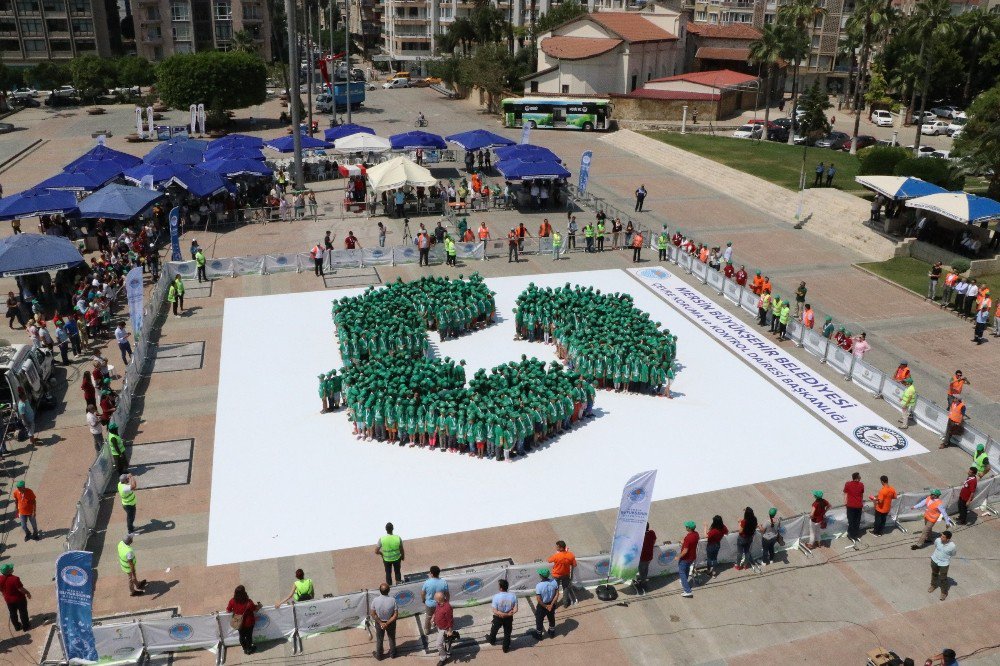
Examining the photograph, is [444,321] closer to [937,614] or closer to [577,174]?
[937,614]

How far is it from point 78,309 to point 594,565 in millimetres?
18844

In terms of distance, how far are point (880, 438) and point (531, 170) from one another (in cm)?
2212

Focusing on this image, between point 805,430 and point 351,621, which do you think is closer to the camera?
point 351,621

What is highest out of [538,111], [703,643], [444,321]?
[538,111]

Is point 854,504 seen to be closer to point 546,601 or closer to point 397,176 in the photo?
point 546,601

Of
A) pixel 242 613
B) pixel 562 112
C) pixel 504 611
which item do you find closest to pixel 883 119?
pixel 562 112

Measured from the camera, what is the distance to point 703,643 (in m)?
14.0

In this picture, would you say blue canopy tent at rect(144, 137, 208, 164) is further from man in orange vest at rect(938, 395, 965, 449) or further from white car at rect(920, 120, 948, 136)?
white car at rect(920, 120, 948, 136)

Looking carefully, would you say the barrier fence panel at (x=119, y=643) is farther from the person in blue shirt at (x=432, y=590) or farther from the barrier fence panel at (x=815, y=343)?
the barrier fence panel at (x=815, y=343)

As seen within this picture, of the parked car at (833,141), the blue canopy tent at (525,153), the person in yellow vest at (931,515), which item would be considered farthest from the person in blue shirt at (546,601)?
the parked car at (833,141)

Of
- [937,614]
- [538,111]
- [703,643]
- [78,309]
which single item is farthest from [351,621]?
[538,111]

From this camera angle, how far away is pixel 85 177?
3688cm

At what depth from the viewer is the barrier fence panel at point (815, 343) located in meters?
24.6

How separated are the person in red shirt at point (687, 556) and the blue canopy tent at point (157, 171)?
29.4 metres
